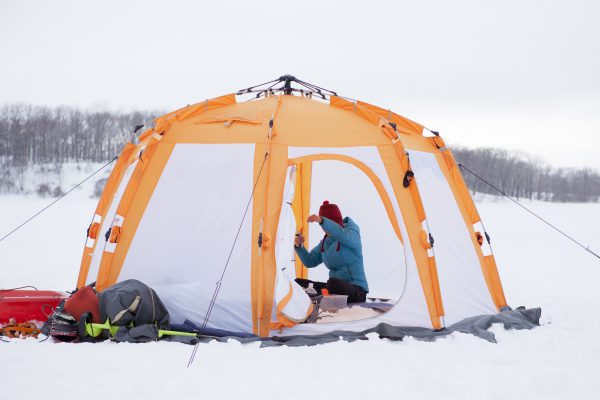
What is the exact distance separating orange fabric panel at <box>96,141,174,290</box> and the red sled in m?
0.50

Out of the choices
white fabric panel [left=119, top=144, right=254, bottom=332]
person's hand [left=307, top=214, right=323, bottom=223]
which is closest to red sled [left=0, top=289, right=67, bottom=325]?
white fabric panel [left=119, top=144, right=254, bottom=332]

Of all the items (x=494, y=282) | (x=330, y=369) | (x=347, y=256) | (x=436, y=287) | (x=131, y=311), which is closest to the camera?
(x=330, y=369)

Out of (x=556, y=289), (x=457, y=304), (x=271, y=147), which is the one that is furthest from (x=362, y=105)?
(x=556, y=289)

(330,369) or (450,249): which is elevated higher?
(450,249)

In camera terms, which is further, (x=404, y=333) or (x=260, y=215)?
(x=260, y=215)

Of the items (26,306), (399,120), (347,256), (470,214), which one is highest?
(399,120)

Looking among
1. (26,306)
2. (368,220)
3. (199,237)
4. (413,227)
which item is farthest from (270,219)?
(368,220)

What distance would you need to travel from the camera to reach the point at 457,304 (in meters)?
5.66

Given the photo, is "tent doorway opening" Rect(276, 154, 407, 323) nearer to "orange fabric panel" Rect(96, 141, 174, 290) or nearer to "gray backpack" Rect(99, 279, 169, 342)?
"orange fabric panel" Rect(96, 141, 174, 290)

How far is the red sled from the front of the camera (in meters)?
5.30

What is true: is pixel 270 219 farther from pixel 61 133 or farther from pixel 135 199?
pixel 61 133

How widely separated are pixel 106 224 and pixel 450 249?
12.2ft

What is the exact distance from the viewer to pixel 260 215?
5387 millimetres

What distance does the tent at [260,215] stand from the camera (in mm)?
5348
